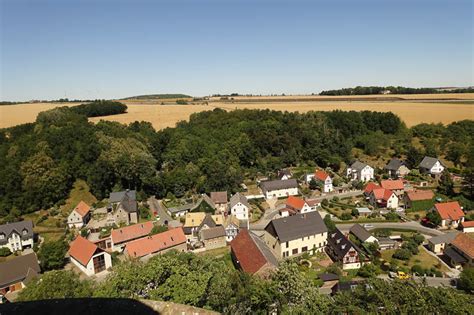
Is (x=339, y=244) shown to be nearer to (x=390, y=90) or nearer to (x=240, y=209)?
(x=240, y=209)

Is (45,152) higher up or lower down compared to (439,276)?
higher up

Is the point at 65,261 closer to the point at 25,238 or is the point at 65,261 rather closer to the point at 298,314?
the point at 25,238

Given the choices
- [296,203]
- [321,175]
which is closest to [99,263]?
[296,203]

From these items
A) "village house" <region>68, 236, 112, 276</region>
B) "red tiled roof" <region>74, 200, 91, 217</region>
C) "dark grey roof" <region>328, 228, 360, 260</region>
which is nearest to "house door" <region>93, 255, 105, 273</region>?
"village house" <region>68, 236, 112, 276</region>

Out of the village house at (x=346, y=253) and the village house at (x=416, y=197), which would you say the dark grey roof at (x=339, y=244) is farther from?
the village house at (x=416, y=197)

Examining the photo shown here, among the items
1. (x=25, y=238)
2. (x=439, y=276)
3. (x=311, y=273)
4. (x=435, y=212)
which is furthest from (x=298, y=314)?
(x=25, y=238)

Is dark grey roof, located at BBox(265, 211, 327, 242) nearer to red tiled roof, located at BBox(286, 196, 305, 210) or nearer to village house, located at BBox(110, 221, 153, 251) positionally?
red tiled roof, located at BBox(286, 196, 305, 210)
